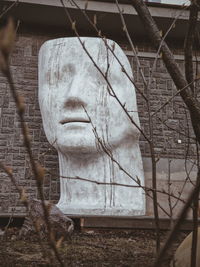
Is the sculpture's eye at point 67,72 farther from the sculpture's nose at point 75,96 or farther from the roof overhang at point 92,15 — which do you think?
the roof overhang at point 92,15

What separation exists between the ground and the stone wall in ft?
7.34

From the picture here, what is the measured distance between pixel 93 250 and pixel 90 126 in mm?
2120

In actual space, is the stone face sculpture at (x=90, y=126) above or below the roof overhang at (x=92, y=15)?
below

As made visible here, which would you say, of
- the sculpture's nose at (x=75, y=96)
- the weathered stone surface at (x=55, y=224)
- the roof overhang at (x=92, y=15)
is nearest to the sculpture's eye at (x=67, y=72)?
the sculpture's nose at (x=75, y=96)

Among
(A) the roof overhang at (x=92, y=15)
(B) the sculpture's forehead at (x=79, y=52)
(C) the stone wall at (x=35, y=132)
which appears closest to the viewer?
(B) the sculpture's forehead at (x=79, y=52)

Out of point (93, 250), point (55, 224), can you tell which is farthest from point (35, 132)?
point (93, 250)

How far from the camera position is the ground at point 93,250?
309 centimetres

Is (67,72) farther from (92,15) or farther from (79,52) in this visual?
(92,15)

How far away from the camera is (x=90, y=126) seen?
558cm

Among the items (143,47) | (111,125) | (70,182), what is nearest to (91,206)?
(70,182)

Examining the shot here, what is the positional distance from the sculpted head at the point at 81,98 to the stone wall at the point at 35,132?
1206 millimetres

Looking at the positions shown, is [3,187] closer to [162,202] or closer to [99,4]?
[162,202]

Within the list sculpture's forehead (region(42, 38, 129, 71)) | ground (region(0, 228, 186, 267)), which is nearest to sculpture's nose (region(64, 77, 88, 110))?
sculpture's forehead (region(42, 38, 129, 71))

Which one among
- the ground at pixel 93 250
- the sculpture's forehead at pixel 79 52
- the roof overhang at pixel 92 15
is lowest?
the ground at pixel 93 250
